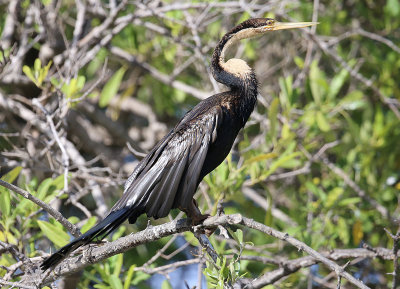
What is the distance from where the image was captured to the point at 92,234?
2426mm

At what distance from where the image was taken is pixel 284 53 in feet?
16.9

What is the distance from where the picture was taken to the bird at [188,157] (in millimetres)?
2654

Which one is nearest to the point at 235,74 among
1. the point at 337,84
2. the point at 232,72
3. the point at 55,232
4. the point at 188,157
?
the point at 232,72

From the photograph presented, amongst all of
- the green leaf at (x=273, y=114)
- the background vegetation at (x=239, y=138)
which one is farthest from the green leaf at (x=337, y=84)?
the green leaf at (x=273, y=114)

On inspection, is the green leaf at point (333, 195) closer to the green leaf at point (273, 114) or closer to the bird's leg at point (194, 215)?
the green leaf at point (273, 114)

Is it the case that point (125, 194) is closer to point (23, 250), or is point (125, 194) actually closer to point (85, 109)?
point (23, 250)

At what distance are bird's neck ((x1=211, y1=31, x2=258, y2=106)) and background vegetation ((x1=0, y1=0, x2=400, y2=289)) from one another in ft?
1.55

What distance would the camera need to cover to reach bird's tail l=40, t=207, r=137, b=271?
7.60ft

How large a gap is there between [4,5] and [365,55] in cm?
289

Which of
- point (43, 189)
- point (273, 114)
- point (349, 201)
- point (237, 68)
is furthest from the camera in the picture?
point (349, 201)

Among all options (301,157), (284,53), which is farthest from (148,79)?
(301,157)

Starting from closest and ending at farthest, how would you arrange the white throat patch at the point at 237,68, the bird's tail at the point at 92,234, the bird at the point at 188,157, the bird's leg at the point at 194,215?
the bird's tail at the point at 92,234
the bird at the point at 188,157
the bird's leg at the point at 194,215
the white throat patch at the point at 237,68

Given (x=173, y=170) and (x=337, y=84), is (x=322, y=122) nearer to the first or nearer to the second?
(x=337, y=84)

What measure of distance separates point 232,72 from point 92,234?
1237 mm
